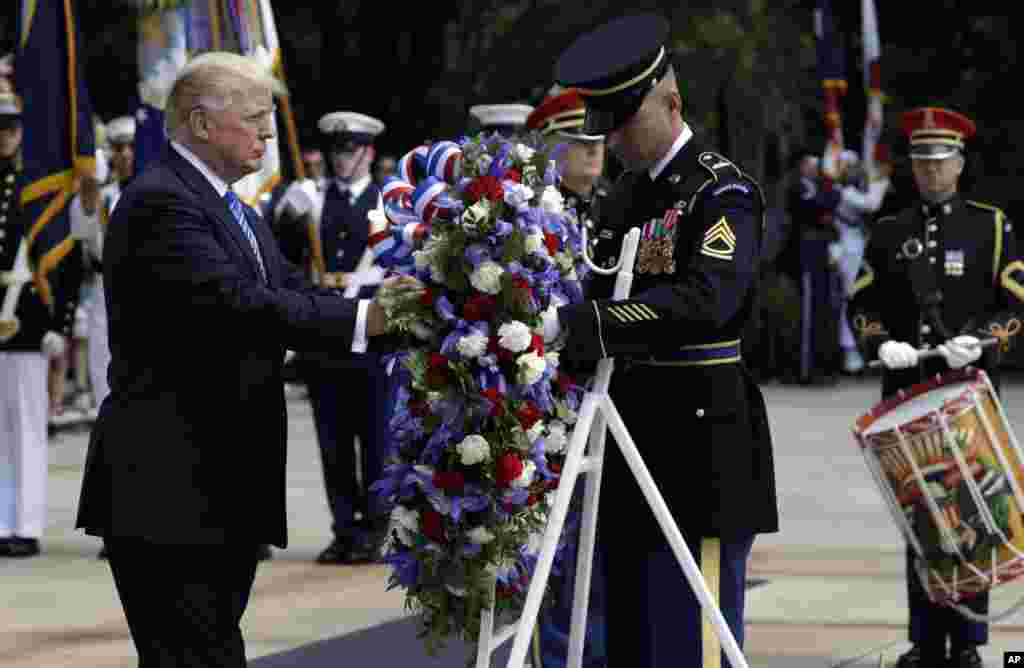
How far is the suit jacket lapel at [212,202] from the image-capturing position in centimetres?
490

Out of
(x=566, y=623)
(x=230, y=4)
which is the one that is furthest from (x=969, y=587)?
(x=230, y=4)

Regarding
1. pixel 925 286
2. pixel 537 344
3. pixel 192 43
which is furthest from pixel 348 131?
pixel 537 344

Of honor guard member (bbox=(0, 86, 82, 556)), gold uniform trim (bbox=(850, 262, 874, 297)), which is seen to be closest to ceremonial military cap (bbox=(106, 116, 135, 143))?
honor guard member (bbox=(0, 86, 82, 556))

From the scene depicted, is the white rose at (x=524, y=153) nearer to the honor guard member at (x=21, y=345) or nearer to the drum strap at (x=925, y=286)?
the drum strap at (x=925, y=286)

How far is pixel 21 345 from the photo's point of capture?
10867 millimetres

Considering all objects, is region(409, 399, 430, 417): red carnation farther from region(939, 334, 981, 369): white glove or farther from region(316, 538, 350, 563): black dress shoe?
region(316, 538, 350, 563): black dress shoe

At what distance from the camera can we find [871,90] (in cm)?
1850

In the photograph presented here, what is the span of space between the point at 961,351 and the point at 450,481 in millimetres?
3097

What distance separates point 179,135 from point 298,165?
6161mm

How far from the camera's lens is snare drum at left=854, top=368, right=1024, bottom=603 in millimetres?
6875

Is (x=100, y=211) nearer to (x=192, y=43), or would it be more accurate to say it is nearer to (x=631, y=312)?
(x=192, y=43)

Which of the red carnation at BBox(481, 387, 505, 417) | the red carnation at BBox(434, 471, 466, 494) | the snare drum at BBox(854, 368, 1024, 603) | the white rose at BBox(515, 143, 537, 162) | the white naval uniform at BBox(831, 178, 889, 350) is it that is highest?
the white rose at BBox(515, 143, 537, 162)

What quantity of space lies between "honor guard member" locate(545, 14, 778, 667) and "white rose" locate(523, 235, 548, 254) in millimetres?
186

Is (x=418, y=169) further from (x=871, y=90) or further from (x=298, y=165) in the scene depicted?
(x=871, y=90)
